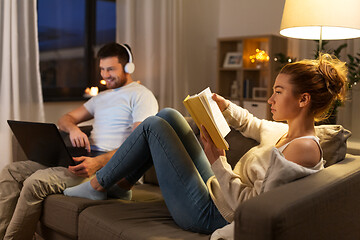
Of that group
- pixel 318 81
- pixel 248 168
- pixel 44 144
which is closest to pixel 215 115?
pixel 248 168

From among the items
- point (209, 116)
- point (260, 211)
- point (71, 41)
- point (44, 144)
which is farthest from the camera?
point (71, 41)

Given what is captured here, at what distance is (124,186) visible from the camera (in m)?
2.08

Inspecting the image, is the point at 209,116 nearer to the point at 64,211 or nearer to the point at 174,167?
the point at 174,167

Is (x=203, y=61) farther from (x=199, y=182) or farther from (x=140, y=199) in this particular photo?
(x=199, y=182)

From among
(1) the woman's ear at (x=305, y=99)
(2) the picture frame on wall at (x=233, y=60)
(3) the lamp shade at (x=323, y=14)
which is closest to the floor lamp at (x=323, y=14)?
(3) the lamp shade at (x=323, y=14)

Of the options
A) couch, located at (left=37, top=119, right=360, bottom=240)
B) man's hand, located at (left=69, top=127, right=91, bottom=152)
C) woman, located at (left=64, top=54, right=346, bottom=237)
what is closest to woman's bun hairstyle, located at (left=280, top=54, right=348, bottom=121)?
woman, located at (left=64, top=54, right=346, bottom=237)

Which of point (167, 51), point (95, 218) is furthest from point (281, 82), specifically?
point (167, 51)

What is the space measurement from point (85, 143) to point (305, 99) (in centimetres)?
122

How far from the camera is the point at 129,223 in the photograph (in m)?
1.72

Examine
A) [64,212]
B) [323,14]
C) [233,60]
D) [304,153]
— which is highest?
[323,14]

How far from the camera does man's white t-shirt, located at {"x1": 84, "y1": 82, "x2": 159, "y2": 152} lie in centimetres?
238

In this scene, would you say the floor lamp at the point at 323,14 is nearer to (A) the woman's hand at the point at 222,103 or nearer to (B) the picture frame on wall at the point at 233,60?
(A) the woman's hand at the point at 222,103

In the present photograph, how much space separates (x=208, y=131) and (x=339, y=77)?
0.50m

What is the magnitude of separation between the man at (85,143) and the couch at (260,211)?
0.08 m
